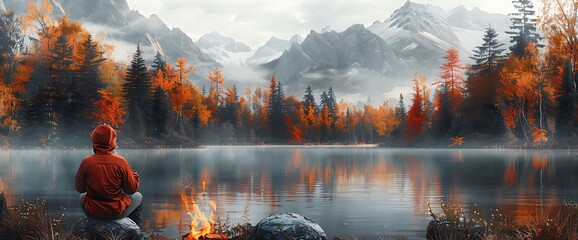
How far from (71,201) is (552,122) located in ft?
235

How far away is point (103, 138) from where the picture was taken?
373 inches

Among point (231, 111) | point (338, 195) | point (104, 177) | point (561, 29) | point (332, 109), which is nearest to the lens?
point (104, 177)

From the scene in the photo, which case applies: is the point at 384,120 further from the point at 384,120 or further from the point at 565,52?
the point at 565,52

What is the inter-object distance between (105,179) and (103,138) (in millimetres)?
625

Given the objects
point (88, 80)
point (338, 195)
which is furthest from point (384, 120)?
point (338, 195)

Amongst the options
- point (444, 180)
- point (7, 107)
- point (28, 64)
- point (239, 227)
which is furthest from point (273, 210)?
point (28, 64)

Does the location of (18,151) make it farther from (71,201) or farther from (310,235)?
(310,235)

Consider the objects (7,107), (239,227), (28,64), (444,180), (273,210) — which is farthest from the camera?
(28,64)

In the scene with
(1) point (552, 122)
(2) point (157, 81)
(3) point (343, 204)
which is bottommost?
(3) point (343, 204)

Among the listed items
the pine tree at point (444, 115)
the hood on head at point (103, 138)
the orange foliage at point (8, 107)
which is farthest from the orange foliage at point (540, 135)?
the hood on head at point (103, 138)

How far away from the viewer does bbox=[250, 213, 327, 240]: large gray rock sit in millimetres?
9531

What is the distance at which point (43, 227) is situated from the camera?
10070 millimetres

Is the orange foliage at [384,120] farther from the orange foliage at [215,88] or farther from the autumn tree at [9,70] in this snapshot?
the autumn tree at [9,70]

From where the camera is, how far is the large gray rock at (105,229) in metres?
9.98
